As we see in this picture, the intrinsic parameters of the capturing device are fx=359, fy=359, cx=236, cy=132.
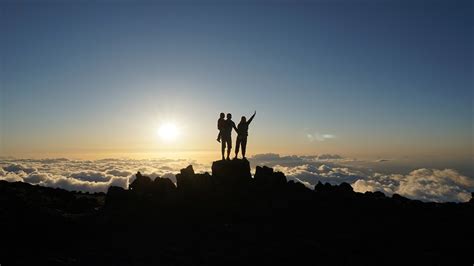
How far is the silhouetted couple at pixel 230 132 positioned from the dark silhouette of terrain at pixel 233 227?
1.82 metres

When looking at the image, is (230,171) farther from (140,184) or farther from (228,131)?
(140,184)

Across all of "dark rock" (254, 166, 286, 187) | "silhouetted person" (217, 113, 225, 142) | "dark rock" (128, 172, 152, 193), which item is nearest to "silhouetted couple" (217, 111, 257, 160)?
"silhouetted person" (217, 113, 225, 142)

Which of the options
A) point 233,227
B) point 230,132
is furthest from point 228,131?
point 233,227

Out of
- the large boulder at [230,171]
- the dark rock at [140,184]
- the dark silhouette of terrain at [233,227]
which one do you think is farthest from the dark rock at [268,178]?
the dark rock at [140,184]

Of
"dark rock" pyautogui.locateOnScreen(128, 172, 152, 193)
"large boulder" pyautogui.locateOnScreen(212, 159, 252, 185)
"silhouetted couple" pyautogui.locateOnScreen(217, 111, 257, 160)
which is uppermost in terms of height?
"silhouetted couple" pyautogui.locateOnScreen(217, 111, 257, 160)

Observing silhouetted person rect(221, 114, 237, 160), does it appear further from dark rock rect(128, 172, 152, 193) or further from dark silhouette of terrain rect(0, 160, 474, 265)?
dark rock rect(128, 172, 152, 193)

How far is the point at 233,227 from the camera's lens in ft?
93.2

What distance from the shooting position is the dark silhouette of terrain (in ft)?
78.5

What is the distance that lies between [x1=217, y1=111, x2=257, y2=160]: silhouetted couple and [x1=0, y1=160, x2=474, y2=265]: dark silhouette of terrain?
1816 mm

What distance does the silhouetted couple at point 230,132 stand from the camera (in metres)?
33.3

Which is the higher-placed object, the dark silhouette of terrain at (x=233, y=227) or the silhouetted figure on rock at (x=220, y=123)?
the silhouetted figure on rock at (x=220, y=123)

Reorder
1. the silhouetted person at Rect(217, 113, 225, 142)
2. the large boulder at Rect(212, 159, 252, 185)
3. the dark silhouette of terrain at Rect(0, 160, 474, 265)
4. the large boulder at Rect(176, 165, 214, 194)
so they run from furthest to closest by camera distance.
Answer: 1. the large boulder at Rect(212, 159, 252, 185)
2. the large boulder at Rect(176, 165, 214, 194)
3. the silhouetted person at Rect(217, 113, 225, 142)
4. the dark silhouette of terrain at Rect(0, 160, 474, 265)

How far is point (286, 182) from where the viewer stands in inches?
1470

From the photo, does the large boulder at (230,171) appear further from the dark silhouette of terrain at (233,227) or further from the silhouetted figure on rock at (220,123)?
the silhouetted figure on rock at (220,123)
